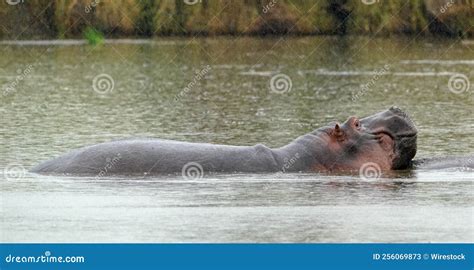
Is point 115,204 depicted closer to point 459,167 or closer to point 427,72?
point 459,167

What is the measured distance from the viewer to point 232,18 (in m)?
71.4

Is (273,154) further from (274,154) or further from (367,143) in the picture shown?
(367,143)

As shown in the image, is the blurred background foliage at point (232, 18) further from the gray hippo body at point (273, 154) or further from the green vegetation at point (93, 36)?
the gray hippo body at point (273, 154)

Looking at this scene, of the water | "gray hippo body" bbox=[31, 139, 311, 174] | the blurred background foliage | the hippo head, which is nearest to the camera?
the water

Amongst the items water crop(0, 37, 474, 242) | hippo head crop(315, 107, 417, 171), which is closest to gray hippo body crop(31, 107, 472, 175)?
hippo head crop(315, 107, 417, 171)

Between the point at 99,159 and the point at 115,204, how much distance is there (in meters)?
2.42

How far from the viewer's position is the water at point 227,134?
13695 mm

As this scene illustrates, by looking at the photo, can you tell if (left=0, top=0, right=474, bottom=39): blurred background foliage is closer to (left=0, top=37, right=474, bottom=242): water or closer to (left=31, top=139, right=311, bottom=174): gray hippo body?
(left=0, top=37, right=474, bottom=242): water

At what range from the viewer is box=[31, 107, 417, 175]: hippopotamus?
57.2ft

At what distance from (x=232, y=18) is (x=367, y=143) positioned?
2124 inches

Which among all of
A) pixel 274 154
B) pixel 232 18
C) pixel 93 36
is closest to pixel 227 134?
pixel 274 154

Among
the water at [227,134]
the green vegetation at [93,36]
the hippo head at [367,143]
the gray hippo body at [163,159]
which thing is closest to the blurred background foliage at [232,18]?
the green vegetation at [93,36]

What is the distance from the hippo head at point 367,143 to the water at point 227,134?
16.8 inches
